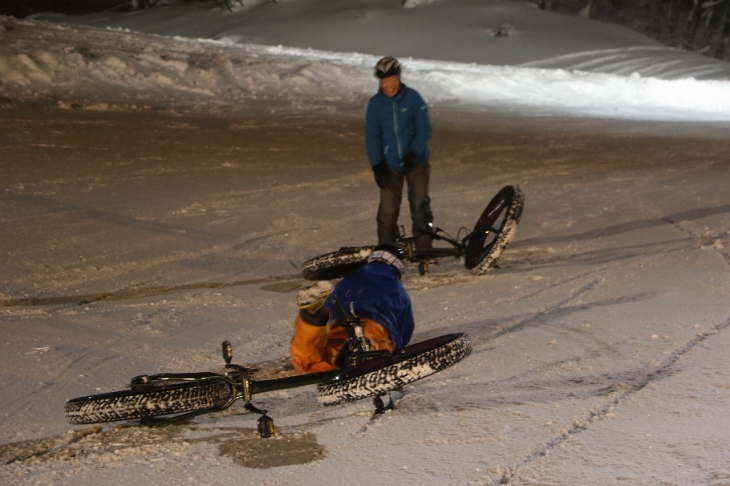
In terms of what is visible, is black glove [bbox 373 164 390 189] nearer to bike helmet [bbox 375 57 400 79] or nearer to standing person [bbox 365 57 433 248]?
standing person [bbox 365 57 433 248]

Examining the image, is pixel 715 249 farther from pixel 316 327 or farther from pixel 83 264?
pixel 83 264

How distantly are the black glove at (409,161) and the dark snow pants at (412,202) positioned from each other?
0.23 feet

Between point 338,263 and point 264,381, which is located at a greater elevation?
point 338,263

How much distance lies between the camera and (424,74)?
24062 mm

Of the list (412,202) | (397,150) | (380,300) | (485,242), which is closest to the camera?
(380,300)

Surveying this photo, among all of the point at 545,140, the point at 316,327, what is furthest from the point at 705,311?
the point at 545,140

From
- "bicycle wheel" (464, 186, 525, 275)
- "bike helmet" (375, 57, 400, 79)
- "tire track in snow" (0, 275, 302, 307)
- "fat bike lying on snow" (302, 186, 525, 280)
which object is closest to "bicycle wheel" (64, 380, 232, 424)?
"fat bike lying on snow" (302, 186, 525, 280)

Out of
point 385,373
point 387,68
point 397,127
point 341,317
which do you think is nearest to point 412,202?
point 397,127

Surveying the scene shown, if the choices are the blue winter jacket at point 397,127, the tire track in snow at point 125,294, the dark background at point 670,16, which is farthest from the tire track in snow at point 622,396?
the dark background at point 670,16

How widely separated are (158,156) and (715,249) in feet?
24.7

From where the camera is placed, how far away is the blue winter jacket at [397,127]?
739 cm

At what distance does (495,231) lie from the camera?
23.4 feet

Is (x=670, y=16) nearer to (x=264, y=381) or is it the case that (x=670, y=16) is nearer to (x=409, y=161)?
(x=409, y=161)

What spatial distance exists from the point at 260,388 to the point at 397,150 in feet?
12.4
